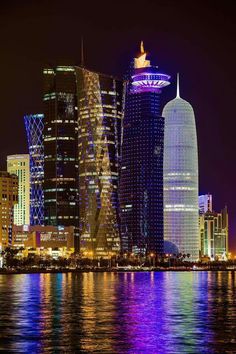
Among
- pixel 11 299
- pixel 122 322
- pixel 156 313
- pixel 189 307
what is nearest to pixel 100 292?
pixel 11 299

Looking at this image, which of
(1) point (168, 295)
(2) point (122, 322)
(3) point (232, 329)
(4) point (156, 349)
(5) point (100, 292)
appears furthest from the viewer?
(5) point (100, 292)

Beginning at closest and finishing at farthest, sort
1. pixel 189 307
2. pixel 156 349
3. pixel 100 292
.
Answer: pixel 156 349
pixel 189 307
pixel 100 292

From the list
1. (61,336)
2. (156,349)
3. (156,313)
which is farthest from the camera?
(156,313)

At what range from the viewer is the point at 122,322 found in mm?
96062

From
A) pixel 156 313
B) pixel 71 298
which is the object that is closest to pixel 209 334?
pixel 156 313

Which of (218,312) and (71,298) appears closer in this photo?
(218,312)

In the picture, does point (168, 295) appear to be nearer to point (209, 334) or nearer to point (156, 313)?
point (156, 313)

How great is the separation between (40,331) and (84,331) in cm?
441

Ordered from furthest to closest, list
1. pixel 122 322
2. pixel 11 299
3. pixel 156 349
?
pixel 11 299 < pixel 122 322 < pixel 156 349

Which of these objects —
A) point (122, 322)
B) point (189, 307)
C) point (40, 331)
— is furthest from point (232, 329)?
point (189, 307)

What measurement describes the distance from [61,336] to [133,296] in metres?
59.1

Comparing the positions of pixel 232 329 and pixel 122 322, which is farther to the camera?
pixel 122 322

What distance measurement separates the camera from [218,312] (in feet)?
360

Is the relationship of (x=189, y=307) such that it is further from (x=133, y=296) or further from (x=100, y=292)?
(x=100, y=292)
